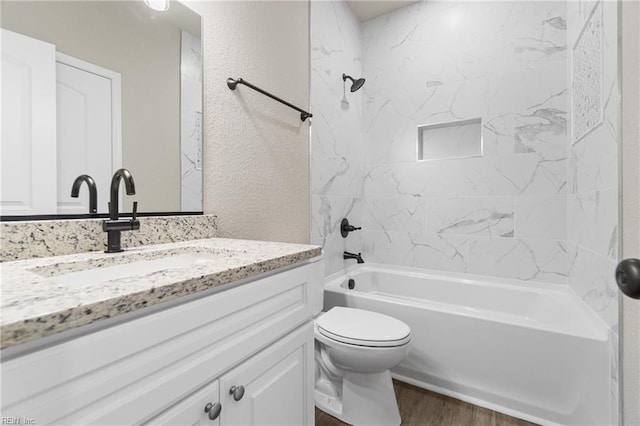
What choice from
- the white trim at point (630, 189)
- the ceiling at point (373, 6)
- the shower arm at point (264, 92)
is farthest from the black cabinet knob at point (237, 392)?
the ceiling at point (373, 6)

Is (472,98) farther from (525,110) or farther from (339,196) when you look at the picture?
(339,196)

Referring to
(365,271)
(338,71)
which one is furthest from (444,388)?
(338,71)

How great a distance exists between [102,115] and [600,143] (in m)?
2.05

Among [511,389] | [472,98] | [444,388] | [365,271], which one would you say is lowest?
[444,388]

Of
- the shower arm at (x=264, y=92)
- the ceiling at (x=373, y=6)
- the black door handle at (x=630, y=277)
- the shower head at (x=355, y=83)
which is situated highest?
the ceiling at (x=373, y=6)

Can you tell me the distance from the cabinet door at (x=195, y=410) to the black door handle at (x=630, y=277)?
790 millimetres

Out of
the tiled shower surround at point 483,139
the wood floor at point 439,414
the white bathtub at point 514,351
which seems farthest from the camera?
the tiled shower surround at point 483,139

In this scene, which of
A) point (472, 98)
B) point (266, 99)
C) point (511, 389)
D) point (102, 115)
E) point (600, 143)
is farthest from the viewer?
point (472, 98)

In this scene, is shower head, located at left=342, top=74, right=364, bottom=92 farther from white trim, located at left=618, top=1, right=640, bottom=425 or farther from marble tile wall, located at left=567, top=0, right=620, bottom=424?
white trim, located at left=618, top=1, right=640, bottom=425

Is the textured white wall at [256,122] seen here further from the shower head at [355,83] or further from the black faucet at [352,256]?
the black faucet at [352,256]

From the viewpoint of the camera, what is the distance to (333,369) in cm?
162

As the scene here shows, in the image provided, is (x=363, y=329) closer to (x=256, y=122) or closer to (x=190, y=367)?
(x=190, y=367)

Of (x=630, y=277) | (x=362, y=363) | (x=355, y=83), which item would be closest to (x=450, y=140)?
(x=355, y=83)

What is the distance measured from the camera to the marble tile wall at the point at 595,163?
120 centimetres
